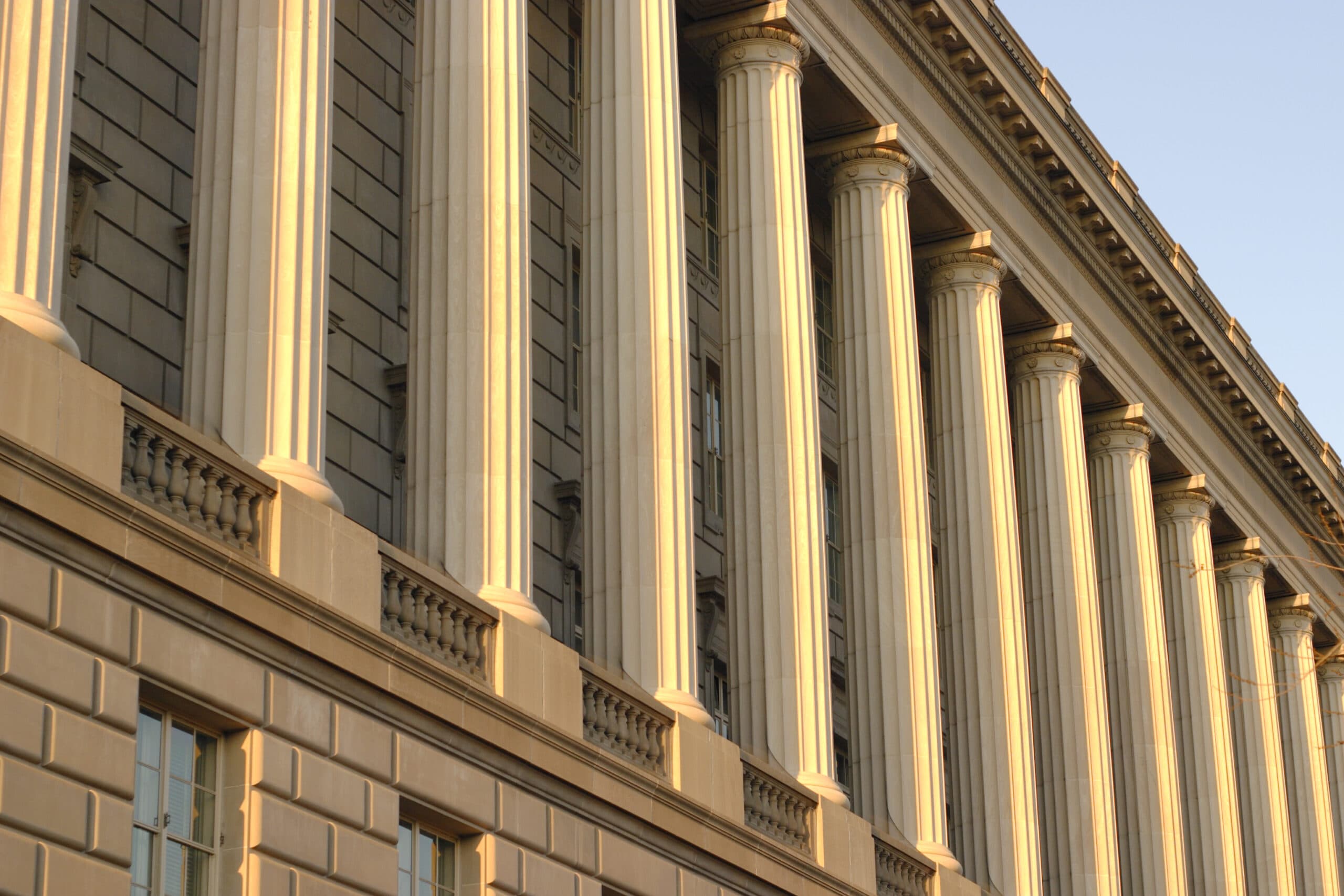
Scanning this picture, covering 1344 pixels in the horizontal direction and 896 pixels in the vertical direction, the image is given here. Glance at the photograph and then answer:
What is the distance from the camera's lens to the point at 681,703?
30.0 metres

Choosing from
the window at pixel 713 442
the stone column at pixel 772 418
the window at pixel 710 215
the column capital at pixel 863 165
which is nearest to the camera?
the stone column at pixel 772 418

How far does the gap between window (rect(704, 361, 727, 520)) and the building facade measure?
0.85ft

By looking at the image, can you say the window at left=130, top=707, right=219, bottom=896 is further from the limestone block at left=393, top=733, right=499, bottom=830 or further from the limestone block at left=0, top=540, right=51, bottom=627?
the limestone block at left=393, top=733, right=499, bottom=830

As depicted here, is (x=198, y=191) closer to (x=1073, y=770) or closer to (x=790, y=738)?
(x=790, y=738)

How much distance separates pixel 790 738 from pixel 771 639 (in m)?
1.50

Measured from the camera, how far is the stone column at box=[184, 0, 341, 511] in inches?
942

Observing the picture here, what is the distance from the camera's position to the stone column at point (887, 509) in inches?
1457

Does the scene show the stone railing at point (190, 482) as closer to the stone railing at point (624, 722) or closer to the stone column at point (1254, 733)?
the stone railing at point (624, 722)

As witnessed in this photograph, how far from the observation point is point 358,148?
113 ft

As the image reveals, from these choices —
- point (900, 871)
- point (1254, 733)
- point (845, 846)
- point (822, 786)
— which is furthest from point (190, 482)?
point (1254, 733)

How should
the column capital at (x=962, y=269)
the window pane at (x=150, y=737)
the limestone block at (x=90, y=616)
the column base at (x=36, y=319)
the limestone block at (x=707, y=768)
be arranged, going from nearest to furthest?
the limestone block at (x=90, y=616), the column base at (x=36, y=319), the window pane at (x=150, y=737), the limestone block at (x=707, y=768), the column capital at (x=962, y=269)

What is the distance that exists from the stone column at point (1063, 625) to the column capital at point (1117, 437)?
301cm

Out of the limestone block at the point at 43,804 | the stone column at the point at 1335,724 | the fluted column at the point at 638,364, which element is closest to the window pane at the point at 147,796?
the limestone block at the point at 43,804

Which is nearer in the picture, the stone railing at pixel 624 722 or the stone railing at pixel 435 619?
the stone railing at pixel 435 619
